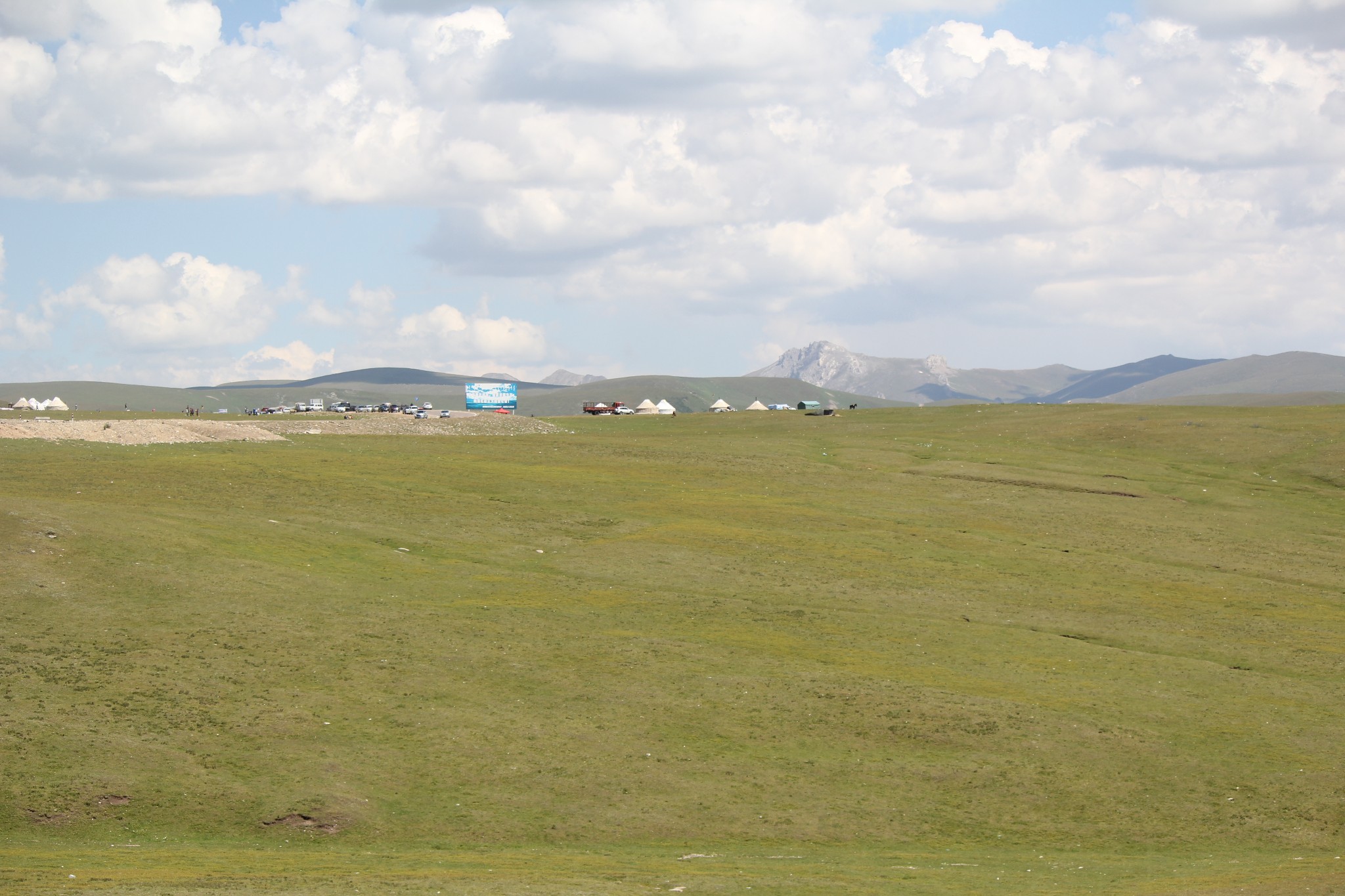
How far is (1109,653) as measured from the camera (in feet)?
151

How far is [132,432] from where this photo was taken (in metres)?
89.4

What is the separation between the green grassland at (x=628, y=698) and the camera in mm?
27547

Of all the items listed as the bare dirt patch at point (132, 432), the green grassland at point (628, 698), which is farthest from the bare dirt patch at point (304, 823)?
the bare dirt patch at point (132, 432)

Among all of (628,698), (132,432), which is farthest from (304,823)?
(132,432)

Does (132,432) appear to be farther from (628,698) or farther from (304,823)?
(304,823)

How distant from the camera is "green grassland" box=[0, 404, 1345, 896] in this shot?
2755 centimetres

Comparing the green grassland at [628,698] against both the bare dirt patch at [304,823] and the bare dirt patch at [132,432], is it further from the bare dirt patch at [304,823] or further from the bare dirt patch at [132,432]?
the bare dirt patch at [132,432]

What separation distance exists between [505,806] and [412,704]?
20.2 ft

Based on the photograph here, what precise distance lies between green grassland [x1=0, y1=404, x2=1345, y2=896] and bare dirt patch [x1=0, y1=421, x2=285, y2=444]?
1693cm

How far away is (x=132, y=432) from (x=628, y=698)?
6586cm

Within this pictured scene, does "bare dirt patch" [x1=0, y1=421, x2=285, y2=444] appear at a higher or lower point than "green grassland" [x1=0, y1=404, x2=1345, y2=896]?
higher

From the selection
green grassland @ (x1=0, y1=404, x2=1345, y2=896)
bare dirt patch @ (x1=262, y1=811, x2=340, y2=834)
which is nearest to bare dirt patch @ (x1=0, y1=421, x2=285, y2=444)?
green grassland @ (x1=0, y1=404, x2=1345, y2=896)

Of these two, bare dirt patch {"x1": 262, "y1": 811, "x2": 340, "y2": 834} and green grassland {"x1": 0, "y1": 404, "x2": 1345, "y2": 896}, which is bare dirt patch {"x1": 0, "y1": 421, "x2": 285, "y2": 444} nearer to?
green grassland {"x1": 0, "y1": 404, "x2": 1345, "y2": 896}

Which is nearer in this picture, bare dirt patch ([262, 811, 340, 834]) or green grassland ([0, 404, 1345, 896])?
green grassland ([0, 404, 1345, 896])
